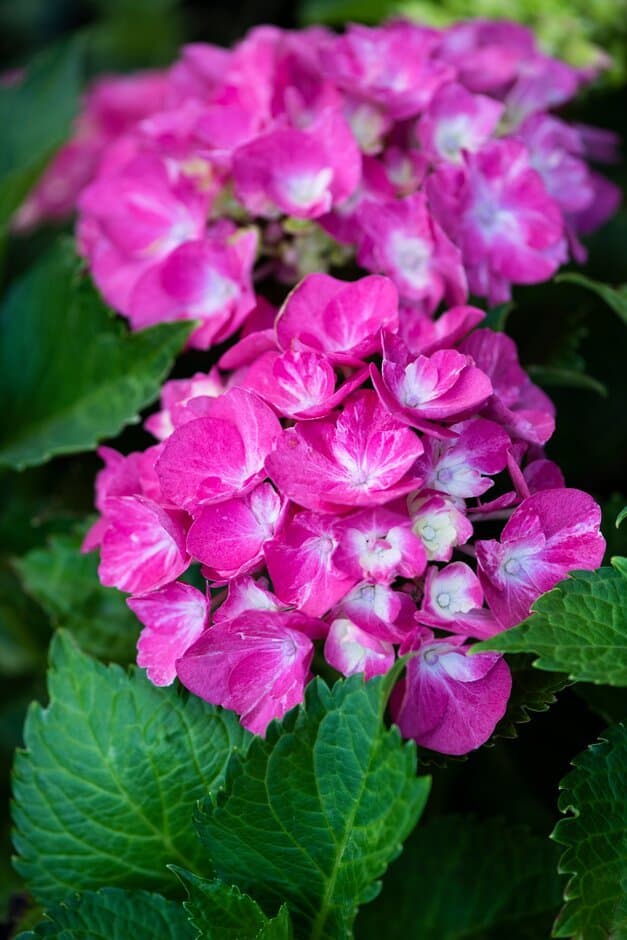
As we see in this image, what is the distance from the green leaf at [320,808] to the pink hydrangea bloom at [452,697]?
38 mm

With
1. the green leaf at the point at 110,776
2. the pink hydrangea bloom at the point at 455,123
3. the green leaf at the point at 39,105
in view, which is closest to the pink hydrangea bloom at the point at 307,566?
the green leaf at the point at 110,776

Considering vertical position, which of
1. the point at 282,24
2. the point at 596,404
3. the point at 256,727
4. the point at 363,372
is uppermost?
the point at 363,372

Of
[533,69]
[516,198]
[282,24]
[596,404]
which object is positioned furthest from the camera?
[282,24]

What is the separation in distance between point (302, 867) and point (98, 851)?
0.16 metres

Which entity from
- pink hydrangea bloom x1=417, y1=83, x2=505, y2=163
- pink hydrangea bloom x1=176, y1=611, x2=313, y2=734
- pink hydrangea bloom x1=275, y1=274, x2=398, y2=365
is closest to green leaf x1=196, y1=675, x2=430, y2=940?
pink hydrangea bloom x1=176, y1=611, x2=313, y2=734

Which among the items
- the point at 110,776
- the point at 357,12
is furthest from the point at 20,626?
the point at 357,12

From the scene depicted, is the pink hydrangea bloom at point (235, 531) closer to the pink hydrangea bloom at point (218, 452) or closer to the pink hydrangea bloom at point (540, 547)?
the pink hydrangea bloom at point (218, 452)

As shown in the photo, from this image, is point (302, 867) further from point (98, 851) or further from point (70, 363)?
point (70, 363)

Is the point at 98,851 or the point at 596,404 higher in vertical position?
the point at 98,851

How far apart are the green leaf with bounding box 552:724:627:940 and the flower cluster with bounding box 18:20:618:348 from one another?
0.36 meters

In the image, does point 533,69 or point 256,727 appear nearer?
point 256,727

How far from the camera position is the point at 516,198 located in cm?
81

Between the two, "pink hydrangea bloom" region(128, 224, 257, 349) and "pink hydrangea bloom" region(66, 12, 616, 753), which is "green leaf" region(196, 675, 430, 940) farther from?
"pink hydrangea bloom" region(128, 224, 257, 349)

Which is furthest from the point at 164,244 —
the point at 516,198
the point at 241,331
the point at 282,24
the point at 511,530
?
the point at 282,24
